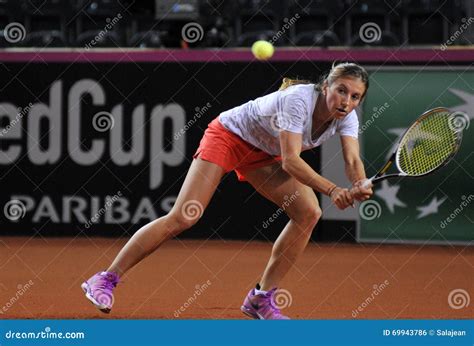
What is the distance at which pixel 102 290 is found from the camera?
4.66 metres

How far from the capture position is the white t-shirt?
4469 millimetres

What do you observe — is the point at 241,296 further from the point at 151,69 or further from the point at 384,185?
the point at 151,69

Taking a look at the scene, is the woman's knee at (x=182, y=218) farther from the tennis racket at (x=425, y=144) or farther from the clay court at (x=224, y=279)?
the tennis racket at (x=425, y=144)

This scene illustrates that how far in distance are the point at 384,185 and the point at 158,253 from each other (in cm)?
220

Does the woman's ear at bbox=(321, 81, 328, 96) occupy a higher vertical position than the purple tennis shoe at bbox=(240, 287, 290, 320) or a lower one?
higher

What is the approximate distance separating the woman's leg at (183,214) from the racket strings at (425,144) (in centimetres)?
100

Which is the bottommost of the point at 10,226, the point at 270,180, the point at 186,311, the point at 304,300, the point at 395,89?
the point at 10,226

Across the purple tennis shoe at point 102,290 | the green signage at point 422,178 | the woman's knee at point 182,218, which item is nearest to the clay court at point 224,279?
the green signage at point 422,178

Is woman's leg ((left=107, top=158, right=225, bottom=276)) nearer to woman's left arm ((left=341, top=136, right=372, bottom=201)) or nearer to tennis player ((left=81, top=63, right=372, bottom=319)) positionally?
tennis player ((left=81, top=63, right=372, bottom=319))

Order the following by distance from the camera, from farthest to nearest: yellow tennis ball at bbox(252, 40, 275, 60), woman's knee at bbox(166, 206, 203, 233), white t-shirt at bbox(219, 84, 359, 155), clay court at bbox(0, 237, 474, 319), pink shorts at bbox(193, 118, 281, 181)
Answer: yellow tennis ball at bbox(252, 40, 275, 60) → clay court at bbox(0, 237, 474, 319) → pink shorts at bbox(193, 118, 281, 181) → woman's knee at bbox(166, 206, 203, 233) → white t-shirt at bbox(219, 84, 359, 155)

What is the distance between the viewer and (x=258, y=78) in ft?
27.6

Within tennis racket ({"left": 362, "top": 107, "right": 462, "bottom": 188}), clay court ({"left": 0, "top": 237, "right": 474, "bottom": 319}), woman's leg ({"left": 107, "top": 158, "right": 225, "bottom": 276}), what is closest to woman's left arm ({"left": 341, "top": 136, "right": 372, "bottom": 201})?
tennis racket ({"left": 362, "top": 107, "right": 462, "bottom": 188})

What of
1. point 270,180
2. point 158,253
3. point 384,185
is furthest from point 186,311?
point 384,185

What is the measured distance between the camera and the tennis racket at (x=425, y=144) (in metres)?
4.60
